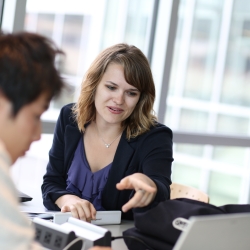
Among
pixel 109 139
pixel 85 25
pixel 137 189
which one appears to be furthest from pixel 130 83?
pixel 85 25

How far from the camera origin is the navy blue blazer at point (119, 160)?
90.0 inches

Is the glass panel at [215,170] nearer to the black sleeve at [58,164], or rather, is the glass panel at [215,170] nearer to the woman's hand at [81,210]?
the black sleeve at [58,164]

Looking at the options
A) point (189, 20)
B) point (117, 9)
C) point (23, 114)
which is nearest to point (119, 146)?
point (23, 114)

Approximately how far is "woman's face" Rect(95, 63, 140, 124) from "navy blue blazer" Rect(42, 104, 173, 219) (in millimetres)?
117

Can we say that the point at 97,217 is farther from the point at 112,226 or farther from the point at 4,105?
the point at 4,105

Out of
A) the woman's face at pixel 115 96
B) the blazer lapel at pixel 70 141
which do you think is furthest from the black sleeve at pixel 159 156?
the blazer lapel at pixel 70 141

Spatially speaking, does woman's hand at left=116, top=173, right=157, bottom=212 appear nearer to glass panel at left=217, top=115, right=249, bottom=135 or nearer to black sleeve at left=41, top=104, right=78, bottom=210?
black sleeve at left=41, top=104, right=78, bottom=210

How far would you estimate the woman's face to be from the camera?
2.36 metres

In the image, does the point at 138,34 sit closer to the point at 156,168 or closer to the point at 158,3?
the point at 158,3

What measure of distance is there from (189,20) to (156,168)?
2391mm

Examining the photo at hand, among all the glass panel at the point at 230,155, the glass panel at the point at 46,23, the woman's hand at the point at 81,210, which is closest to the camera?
the woman's hand at the point at 81,210

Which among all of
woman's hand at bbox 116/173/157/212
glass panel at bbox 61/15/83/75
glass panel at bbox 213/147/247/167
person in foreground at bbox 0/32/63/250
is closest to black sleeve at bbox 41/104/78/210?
woman's hand at bbox 116/173/157/212

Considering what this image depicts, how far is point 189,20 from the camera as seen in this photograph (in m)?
4.41

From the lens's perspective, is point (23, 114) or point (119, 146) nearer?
point (23, 114)
